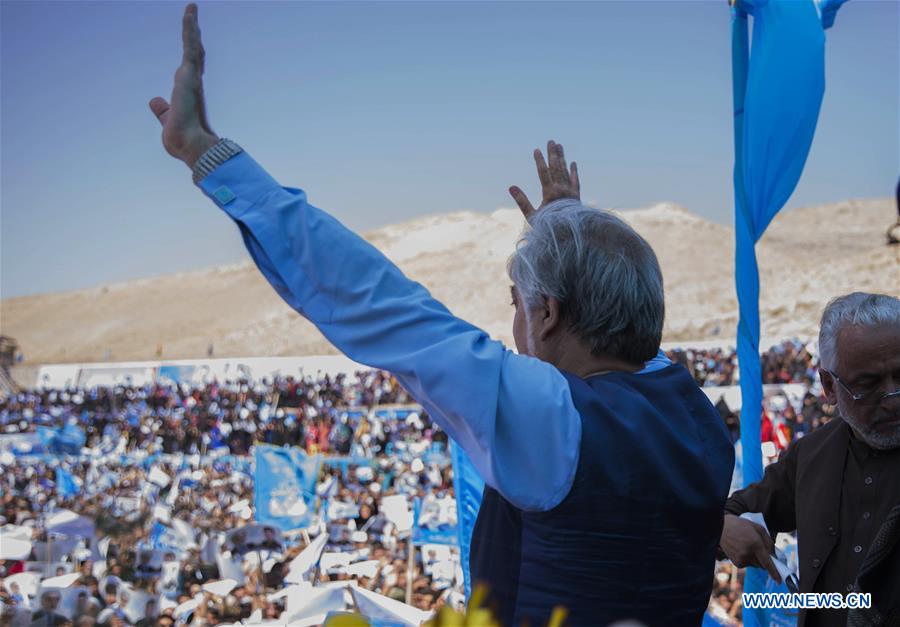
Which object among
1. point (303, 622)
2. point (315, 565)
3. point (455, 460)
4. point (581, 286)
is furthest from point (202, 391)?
point (581, 286)

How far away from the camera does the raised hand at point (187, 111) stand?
51.2 inches

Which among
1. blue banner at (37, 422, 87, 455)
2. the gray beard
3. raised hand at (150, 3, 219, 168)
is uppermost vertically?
raised hand at (150, 3, 219, 168)

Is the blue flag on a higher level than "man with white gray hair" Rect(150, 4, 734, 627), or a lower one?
lower

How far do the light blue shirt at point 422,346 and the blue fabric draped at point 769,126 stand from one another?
2171 mm

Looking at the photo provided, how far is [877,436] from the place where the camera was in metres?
2.15

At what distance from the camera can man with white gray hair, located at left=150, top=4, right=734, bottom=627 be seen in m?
1.22

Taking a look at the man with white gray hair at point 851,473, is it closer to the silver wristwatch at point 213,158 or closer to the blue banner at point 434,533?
the silver wristwatch at point 213,158

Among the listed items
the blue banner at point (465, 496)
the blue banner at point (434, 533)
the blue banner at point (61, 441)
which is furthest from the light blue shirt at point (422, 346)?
the blue banner at point (61, 441)

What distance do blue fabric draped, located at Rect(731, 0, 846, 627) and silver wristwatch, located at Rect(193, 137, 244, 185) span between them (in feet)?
7.73


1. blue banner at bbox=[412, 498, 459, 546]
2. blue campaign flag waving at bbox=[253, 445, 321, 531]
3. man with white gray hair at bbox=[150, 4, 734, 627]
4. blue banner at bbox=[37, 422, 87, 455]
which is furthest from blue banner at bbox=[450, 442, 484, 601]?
blue banner at bbox=[37, 422, 87, 455]

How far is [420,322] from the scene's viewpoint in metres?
1.23

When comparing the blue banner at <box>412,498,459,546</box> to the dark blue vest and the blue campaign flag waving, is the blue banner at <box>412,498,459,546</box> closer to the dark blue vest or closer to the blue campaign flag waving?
the blue campaign flag waving

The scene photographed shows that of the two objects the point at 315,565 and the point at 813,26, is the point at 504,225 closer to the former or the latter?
the point at 315,565

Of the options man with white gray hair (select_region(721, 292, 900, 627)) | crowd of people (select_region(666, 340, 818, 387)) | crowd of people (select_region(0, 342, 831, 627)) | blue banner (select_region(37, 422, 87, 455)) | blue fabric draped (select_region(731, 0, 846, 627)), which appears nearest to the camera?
man with white gray hair (select_region(721, 292, 900, 627))
